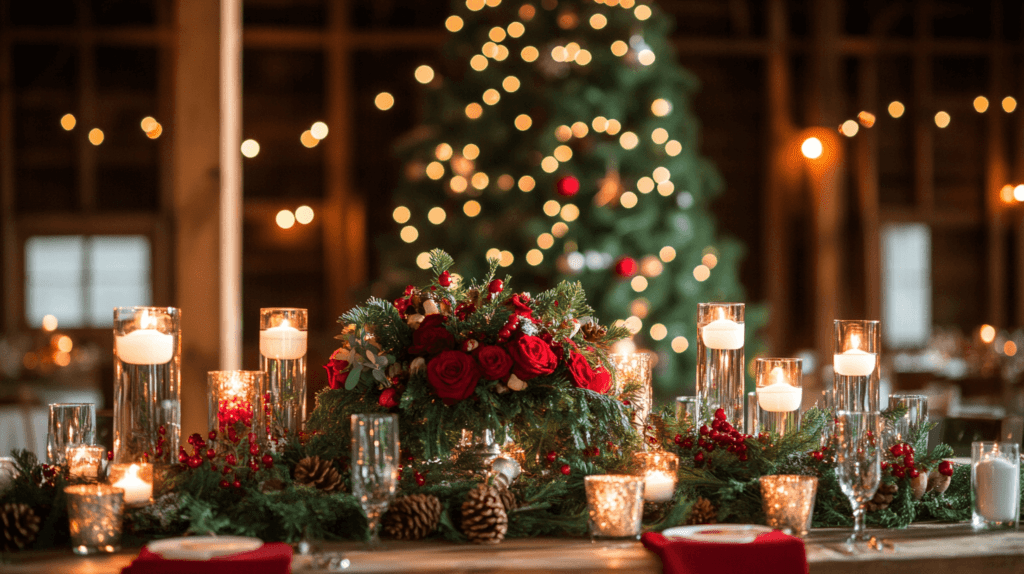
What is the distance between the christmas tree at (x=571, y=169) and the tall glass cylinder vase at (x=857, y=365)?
3000 mm

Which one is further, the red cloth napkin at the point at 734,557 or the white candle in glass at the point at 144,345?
the white candle in glass at the point at 144,345

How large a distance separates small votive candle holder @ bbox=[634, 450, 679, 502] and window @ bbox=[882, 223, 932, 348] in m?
6.33

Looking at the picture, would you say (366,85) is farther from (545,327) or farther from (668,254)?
(545,327)

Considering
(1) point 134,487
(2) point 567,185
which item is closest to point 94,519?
(1) point 134,487

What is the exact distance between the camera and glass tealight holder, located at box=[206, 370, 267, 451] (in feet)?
5.57

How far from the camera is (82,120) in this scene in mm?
6684

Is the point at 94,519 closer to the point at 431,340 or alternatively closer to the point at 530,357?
the point at 431,340

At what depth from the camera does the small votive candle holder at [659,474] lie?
163 cm

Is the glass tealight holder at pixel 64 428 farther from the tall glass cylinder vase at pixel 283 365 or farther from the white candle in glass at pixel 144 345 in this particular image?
the tall glass cylinder vase at pixel 283 365

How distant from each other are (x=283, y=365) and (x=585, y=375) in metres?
0.56

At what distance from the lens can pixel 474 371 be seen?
160cm

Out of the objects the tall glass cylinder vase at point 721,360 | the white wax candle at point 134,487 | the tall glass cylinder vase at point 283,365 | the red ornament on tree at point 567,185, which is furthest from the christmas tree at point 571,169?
the white wax candle at point 134,487

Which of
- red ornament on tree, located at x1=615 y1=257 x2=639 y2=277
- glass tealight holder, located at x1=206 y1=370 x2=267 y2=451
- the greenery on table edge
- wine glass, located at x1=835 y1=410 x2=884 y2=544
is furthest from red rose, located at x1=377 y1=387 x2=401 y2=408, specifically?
red ornament on tree, located at x1=615 y1=257 x2=639 y2=277

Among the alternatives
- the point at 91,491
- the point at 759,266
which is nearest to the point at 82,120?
the point at 759,266
